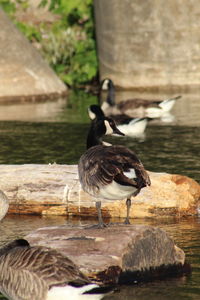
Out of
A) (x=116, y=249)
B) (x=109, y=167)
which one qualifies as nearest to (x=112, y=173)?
(x=109, y=167)

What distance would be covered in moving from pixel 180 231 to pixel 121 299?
9.74 ft

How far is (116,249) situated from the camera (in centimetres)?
971

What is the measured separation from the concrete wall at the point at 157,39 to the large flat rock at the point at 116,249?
21098 millimetres

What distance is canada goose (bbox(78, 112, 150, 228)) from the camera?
10.0m

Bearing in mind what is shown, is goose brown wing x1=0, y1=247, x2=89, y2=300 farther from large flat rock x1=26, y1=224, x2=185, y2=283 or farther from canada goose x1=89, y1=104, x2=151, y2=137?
canada goose x1=89, y1=104, x2=151, y2=137

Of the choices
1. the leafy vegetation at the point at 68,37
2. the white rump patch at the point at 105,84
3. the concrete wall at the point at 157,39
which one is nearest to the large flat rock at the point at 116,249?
the white rump patch at the point at 105,84

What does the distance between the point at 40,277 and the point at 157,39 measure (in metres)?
23.5

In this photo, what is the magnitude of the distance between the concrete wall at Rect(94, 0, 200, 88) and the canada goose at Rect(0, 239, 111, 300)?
74.5ft

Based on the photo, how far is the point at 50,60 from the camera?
3375 centimetres

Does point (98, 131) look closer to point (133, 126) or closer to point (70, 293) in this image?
point (70, 293)

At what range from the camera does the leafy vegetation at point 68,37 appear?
109 ft

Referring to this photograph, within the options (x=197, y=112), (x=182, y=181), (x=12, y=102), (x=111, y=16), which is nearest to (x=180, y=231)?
(x=182, y=181)

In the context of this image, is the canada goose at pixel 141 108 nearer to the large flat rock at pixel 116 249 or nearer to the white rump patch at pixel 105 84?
the white rump patch at pixel 105 84

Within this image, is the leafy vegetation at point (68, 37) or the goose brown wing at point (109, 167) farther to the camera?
the leafy vegetation at point (68, 37)
